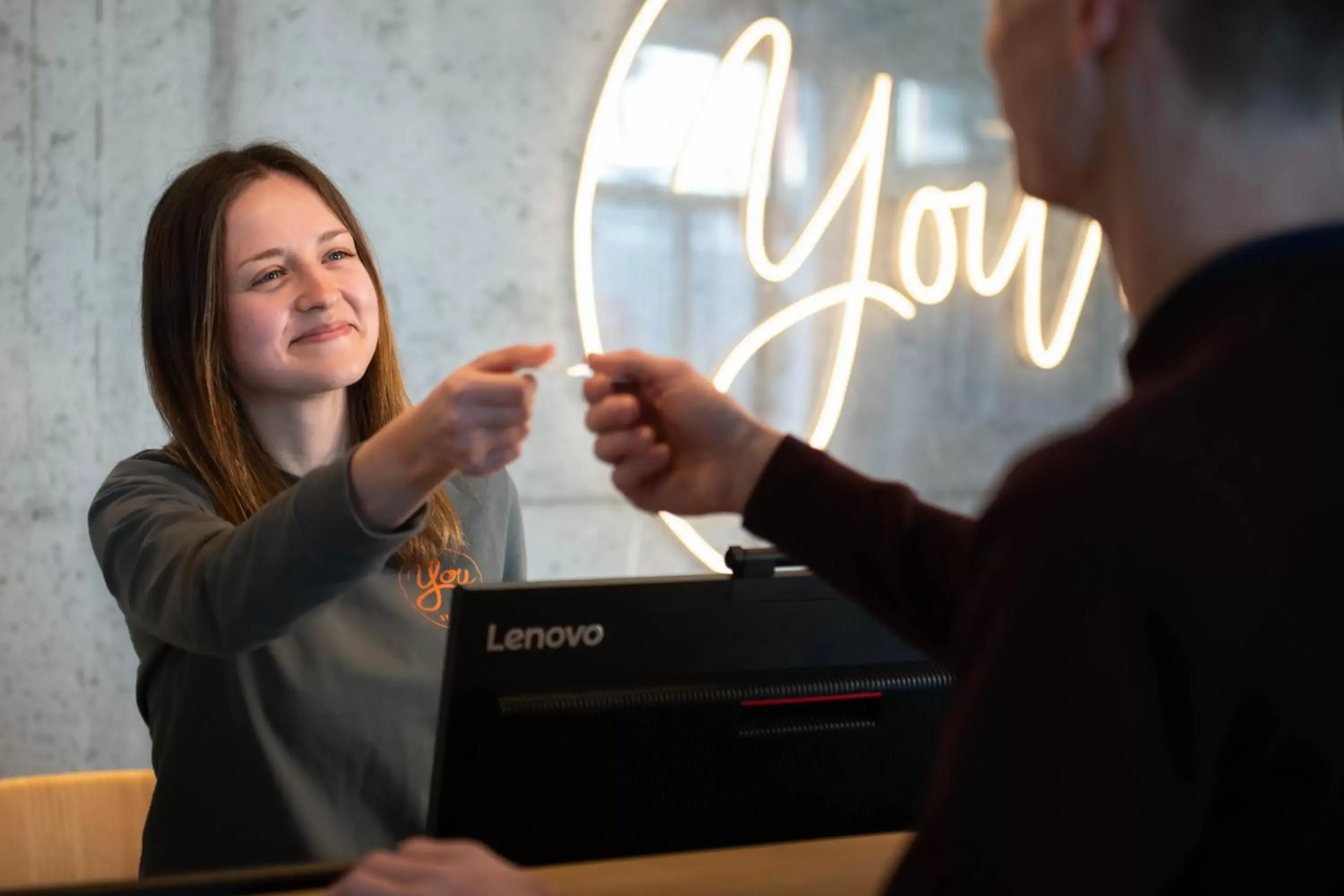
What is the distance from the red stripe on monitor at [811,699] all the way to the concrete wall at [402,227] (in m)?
2.03

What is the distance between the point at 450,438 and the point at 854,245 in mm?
2430

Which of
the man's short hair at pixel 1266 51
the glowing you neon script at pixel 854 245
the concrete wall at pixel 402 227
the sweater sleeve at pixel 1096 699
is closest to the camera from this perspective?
the sweater sleeve at pixel 1096 699

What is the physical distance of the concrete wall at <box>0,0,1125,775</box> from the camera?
2.69m

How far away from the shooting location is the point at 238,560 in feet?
4.52

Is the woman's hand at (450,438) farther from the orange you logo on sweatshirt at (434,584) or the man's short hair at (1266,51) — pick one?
the man's short hair at (1266,51)

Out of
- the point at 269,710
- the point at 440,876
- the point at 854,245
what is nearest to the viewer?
the point at 440,876

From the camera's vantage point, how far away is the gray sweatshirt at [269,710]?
1.59 metres

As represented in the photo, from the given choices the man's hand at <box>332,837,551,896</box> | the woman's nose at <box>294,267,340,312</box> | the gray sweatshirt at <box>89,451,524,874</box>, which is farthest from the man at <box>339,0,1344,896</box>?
the woman's nose at <box>294,267,340,312</box>

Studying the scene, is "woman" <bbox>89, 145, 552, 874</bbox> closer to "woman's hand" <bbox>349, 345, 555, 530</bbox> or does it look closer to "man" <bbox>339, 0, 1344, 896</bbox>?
"woman's hand" <bbox>349, 345, 555, 530</bbox>

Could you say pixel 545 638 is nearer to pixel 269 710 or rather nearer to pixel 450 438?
pixel 450 438

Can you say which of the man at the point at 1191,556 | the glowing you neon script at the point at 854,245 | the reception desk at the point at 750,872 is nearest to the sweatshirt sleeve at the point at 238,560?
the reception desk at the point at 750,872

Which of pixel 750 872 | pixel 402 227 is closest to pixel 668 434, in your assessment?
pixel 750 872

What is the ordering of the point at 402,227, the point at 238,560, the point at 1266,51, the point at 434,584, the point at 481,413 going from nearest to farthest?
1. the point at 1266,51
2. the point at 481,413
3. the point at 238,560
4. the point at 434,584
5. the point at 402,227

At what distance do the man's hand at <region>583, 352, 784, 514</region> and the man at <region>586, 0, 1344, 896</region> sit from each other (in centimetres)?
50
